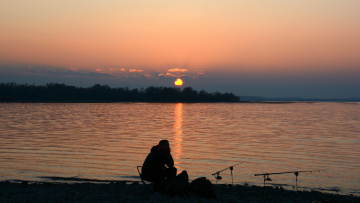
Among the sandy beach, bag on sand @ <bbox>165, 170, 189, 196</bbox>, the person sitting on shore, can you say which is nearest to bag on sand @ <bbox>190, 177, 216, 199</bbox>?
the sandy beach

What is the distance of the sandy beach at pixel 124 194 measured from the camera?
1041 centimetres

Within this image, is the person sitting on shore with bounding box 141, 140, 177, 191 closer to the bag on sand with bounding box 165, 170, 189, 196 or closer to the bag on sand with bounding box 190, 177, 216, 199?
the bag on sand with bounding box 165, 170, 189, 196

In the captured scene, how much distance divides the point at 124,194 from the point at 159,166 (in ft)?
5.01

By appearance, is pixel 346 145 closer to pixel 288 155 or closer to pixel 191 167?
pixel 288 155

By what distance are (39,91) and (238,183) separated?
566 ft

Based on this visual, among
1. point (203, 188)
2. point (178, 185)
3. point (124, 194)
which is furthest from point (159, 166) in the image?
point (124, 194)

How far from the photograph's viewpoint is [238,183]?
50.6 feet

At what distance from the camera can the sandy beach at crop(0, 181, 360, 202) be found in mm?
10414

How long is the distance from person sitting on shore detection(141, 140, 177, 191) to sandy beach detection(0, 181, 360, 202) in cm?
43

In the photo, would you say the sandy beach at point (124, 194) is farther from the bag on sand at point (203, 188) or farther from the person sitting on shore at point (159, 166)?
the person sitting on shore at point (159, 166)

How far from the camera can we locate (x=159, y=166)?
35.1 ft

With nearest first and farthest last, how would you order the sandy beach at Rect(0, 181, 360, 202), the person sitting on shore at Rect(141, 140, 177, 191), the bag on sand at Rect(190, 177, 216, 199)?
the sandy beach at Rect(0, 181, 360, 202), the person sitting on shore at Rect(141, 140, 177, 191), the bag on sand at Rect(190, 177, 216, 199)

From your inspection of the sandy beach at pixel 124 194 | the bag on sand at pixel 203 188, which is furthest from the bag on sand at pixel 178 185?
the bag on sand at pixel 203 188

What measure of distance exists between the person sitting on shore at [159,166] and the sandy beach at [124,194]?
0.43 m
